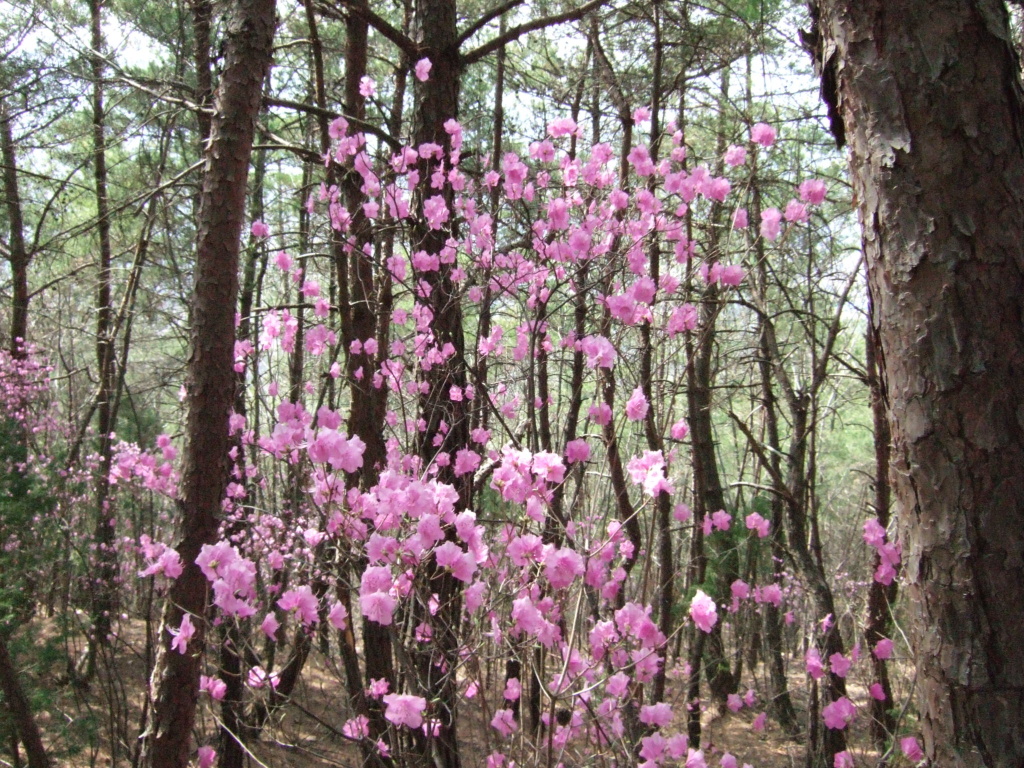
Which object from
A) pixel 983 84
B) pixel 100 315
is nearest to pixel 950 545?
pixel 983 84

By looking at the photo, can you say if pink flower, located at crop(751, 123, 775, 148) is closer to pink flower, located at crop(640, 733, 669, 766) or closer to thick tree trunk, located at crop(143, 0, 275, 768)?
thick tree trunk, located at crop(143, 0, 275, 768)

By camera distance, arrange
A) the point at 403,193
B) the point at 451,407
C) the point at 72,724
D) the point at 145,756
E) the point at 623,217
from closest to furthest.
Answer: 1. the point at 145,756
2. the point at 623,217
3. the point at 451,407
4. the point at 403,193
5. the point at 72,724

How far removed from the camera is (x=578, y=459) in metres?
2.41

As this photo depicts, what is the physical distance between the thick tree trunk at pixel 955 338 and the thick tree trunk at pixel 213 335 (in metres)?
2.51

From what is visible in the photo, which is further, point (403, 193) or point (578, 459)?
point (403, 193)

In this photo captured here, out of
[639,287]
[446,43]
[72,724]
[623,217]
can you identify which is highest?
[446,43]

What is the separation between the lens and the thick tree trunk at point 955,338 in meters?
1.36

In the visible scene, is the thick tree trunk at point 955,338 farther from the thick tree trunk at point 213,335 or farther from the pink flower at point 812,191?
the thick tree trunk at point 213,335

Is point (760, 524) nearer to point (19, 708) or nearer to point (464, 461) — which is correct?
point (464, 461)

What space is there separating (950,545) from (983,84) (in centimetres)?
89

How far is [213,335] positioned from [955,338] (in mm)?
2761

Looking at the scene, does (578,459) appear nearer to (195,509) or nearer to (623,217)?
(623,217)

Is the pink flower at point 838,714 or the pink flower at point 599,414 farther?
the pink flower at point 838,714

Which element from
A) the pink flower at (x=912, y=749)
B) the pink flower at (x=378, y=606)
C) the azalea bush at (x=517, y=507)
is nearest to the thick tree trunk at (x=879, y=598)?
the azalea bush at (x=517, y=507)
